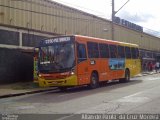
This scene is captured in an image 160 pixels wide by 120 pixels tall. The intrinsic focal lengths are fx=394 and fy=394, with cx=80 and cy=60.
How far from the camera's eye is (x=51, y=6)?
3312 cm

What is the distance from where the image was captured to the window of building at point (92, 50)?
76.0ft

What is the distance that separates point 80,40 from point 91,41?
1539 millimetres

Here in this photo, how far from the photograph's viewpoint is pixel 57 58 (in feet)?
71.0

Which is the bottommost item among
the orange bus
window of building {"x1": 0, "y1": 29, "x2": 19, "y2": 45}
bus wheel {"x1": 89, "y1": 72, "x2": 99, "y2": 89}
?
bus wheel {"x1": 89, "y1": 72, "x2": 99, "y2": 89}

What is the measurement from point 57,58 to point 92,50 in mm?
2815

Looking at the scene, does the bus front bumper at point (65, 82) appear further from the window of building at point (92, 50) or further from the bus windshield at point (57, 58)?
the window of building at point (92, 50)

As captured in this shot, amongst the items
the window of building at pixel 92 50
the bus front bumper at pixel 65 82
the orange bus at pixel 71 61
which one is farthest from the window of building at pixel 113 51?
the bus front bumper at pixel 65 82

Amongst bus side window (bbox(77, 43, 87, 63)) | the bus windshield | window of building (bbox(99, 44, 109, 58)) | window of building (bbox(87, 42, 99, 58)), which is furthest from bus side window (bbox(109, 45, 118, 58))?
the bus windshield

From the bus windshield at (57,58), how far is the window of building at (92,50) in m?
1.84

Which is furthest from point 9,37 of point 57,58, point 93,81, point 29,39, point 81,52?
point 93,81

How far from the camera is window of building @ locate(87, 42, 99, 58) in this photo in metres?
23.2

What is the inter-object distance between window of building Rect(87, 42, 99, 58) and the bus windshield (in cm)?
184

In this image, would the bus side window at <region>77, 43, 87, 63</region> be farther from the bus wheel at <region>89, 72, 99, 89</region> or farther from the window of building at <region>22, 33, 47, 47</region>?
the window of building at <region>22, 33, 47, 47</region>

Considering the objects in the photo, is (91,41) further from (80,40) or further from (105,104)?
(105,104)
